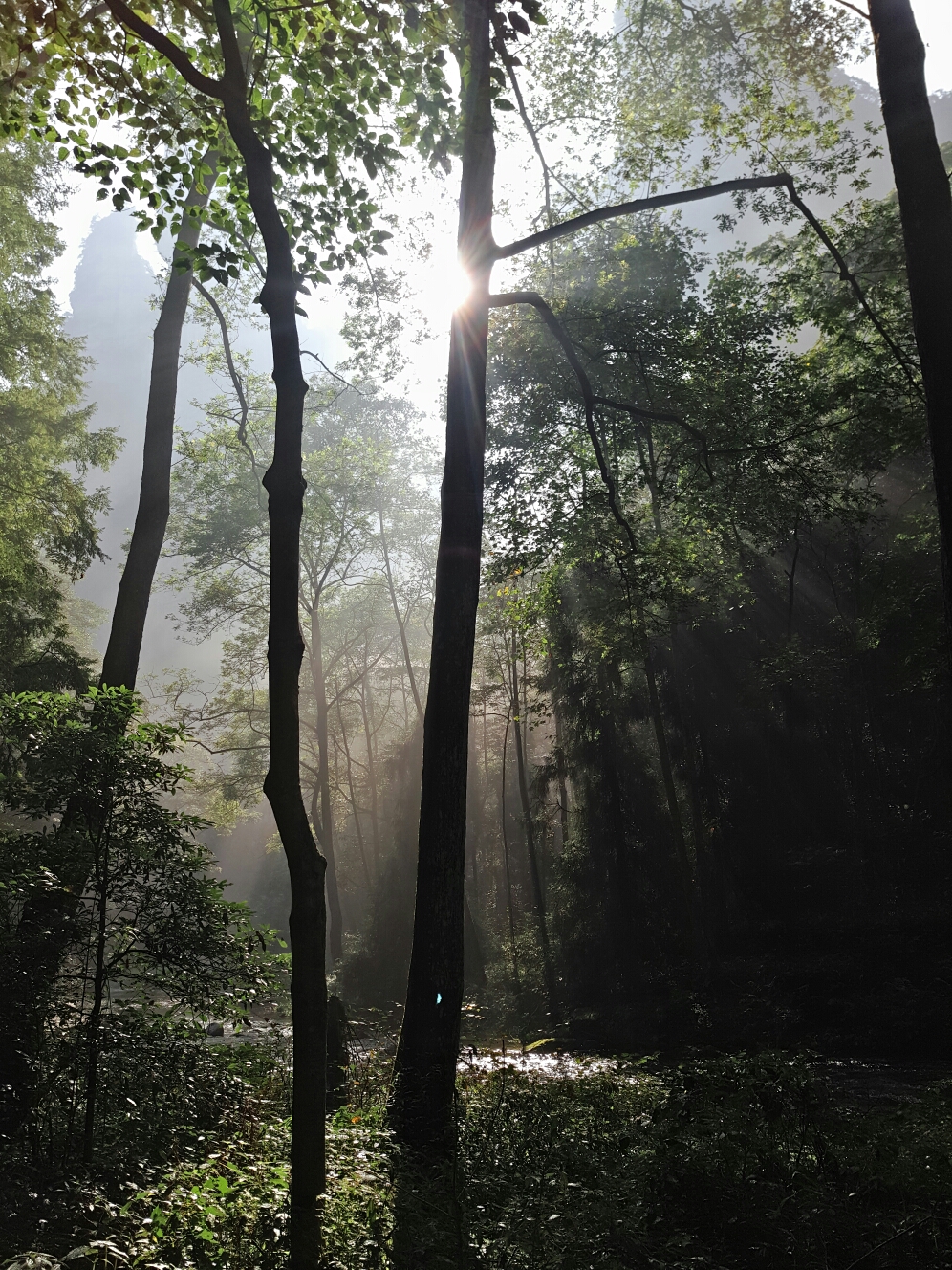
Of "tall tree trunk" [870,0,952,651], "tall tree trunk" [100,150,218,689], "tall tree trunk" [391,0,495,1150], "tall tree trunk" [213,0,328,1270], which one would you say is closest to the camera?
"tall tree trunk" [213,0,328,1270]

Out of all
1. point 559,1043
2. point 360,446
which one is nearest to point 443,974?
point 559,1043

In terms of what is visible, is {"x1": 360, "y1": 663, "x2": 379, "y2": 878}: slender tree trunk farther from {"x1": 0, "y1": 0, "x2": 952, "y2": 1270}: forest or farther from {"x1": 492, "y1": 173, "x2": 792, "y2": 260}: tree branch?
{"x1": 492, "y1": 173, "x2": 792, "y2": 260}: tree branch

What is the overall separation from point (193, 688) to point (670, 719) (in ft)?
56.9

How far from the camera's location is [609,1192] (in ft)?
13.1

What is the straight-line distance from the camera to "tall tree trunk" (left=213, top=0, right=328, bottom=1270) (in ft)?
12.1

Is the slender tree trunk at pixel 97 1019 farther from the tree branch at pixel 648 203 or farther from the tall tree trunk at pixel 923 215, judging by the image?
the tree branch at pixel 648 203

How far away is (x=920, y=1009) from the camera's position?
1216cm

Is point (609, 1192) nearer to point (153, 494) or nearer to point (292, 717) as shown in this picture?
point (292, 717)

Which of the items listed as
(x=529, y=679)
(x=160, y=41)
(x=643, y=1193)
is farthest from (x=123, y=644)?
(x=529, y=679)

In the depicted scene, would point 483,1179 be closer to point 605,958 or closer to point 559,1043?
point 559,1043

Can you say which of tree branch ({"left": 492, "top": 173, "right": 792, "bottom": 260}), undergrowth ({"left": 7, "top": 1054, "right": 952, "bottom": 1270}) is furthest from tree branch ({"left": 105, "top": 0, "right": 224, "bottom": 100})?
undergrowth ({"left": 7, "top": 1054, "right": 952, "bottom": 1270})

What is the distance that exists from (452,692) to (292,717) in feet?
8.94

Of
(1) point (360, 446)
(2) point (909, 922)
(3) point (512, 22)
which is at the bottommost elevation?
(2) point (909, 922)

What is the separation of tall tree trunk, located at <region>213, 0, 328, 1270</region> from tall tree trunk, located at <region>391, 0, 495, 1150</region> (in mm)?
1952
